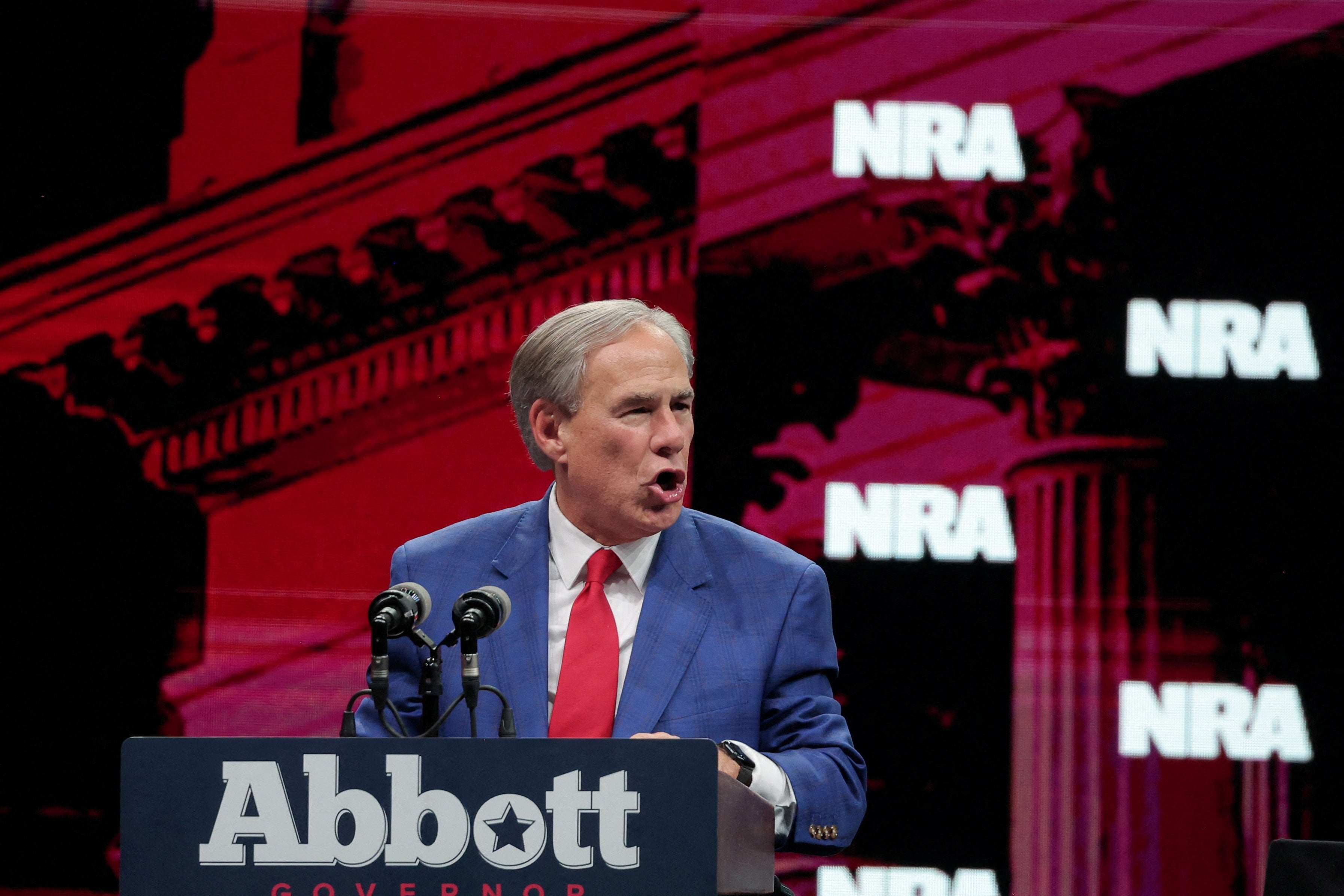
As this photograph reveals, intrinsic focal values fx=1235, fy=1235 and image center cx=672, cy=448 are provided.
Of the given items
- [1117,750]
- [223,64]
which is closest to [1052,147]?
[1117,750]

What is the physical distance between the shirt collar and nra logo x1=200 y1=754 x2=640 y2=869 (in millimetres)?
841

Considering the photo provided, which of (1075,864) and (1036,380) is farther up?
(1036,380)

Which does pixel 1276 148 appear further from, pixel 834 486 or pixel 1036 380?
pixel 834 486

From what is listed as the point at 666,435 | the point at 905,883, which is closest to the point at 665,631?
the point at 666,435

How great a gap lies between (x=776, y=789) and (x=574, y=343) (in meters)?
0.83

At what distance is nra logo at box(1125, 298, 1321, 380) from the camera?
12.4ft

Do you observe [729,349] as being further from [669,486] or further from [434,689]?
[434,689]

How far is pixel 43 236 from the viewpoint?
3891 millimetres

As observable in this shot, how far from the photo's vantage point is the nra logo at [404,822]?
1.39m

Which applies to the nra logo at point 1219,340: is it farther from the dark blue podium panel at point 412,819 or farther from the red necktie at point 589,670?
the dark blue podium panel at point 412,819

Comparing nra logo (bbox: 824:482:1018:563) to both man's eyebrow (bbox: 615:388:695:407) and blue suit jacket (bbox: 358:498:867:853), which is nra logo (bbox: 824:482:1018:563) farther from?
man's eyebrow (bbox: 615:388:695:407)

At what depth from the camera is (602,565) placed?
222 centimetres

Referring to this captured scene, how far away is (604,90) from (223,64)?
3.96ft

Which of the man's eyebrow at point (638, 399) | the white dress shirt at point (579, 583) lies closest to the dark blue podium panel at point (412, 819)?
the white dress shirt at point (579, 583)
